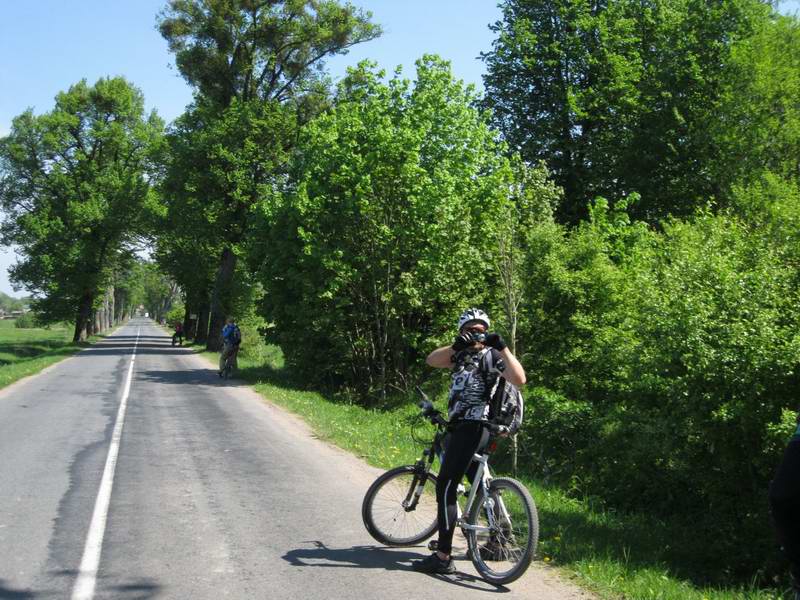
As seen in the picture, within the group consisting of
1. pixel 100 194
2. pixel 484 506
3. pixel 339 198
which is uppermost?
pixel 100 194

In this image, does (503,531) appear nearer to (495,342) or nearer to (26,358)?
(495,342)

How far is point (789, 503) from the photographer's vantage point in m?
3.96

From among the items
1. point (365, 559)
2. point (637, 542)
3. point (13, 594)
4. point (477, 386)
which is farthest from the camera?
point (637, 542)

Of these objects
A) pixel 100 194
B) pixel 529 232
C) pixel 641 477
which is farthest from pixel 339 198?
pixel 100 194

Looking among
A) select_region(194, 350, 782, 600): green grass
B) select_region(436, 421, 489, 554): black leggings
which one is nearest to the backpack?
select_region(436, 421, 489, 554): black leggings

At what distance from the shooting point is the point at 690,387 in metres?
8.71

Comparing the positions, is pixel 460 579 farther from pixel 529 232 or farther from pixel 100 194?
pixel 100 194

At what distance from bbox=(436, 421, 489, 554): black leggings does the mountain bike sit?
0.12 m

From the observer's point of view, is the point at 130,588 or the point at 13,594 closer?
the point at 13,594

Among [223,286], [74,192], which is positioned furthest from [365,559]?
[74,192]

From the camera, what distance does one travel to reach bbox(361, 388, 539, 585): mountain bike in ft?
17.7

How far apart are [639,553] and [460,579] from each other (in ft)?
8.57

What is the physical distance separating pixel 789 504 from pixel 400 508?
3.24 metres

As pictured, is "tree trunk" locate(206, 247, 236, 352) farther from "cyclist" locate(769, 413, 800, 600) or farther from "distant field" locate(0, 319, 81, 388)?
"cyclist" locate(769, 413, 800, 600)
